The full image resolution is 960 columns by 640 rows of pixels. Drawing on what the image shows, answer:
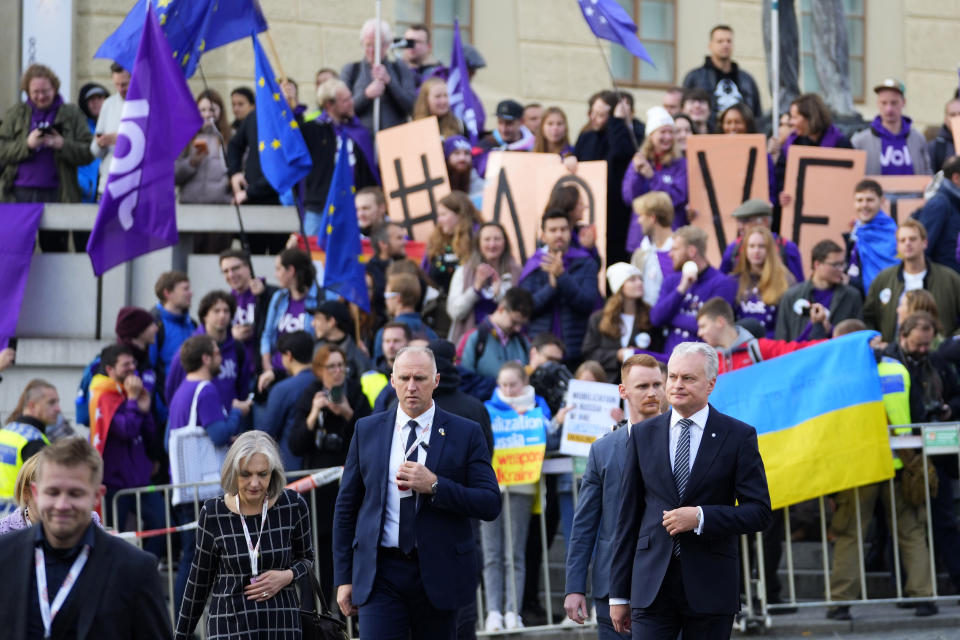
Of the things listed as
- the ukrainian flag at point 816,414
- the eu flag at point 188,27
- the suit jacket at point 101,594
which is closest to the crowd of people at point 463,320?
the ukrainian flag at point 816,414

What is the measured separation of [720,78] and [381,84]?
11.4 ft

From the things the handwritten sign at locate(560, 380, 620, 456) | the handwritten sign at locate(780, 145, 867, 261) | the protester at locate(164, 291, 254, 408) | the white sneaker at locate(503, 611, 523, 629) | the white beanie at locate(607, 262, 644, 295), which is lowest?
the white sneaker at locate(503, 611, 523, 629)

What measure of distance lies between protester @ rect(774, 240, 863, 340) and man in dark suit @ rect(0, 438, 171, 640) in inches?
289

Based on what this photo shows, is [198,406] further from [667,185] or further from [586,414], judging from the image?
[667,185]

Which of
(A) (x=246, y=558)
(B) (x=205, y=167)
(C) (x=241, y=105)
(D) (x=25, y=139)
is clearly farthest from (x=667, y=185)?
(A) (x=246, y=558)

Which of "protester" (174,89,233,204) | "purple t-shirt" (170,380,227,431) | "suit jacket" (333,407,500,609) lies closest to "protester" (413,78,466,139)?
"protester" (174,89,233,204)

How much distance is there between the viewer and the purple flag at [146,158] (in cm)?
1215

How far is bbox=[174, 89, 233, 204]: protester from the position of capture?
50.9 ft

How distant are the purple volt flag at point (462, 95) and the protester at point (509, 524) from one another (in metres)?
6.49

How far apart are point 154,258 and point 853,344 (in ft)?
21.9

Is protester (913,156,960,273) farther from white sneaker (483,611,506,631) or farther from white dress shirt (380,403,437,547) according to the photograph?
white dress shirt (380,403,437,547)

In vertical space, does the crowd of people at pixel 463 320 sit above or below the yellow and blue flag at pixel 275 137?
below

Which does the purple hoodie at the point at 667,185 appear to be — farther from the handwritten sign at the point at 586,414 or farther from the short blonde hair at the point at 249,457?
the short blonde hair at the point at 249,457

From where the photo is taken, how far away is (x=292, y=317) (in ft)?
42.1
